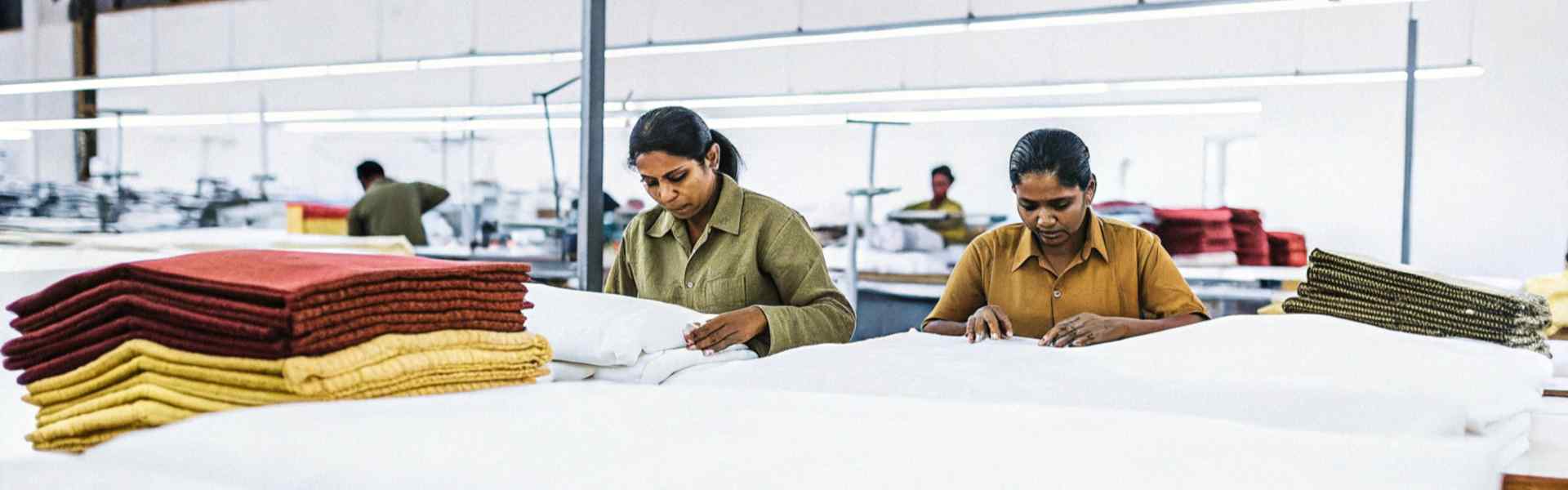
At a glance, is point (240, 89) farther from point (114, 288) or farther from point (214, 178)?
point (114, 288)

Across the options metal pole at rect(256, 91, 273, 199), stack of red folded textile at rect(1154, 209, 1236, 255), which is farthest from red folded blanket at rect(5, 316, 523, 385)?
metal pole at rect(256, 91, 273, 199)

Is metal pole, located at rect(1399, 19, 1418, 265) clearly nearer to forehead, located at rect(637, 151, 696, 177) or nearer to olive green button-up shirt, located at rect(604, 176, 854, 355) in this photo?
olive green button-up shirt, located at rect(604, 176, 854, 355)

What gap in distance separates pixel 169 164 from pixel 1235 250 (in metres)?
9.17

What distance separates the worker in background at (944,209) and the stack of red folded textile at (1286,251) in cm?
147

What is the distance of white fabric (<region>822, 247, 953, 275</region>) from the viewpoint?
5758mm

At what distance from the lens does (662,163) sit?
2203 mm

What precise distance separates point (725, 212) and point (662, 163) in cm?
15

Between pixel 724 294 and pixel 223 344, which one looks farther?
pixel 724 294

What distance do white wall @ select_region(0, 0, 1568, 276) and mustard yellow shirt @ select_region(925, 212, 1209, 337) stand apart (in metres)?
4.15

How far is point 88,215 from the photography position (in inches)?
196

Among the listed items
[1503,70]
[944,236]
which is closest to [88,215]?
[944,236]

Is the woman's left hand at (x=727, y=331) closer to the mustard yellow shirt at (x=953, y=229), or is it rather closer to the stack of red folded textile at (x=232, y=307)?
the stack of red folded textile at (x=232, y=307)

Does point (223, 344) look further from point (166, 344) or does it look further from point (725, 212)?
point (725, 212)

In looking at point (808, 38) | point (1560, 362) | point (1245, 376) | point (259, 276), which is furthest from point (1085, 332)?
point (808, 38)
